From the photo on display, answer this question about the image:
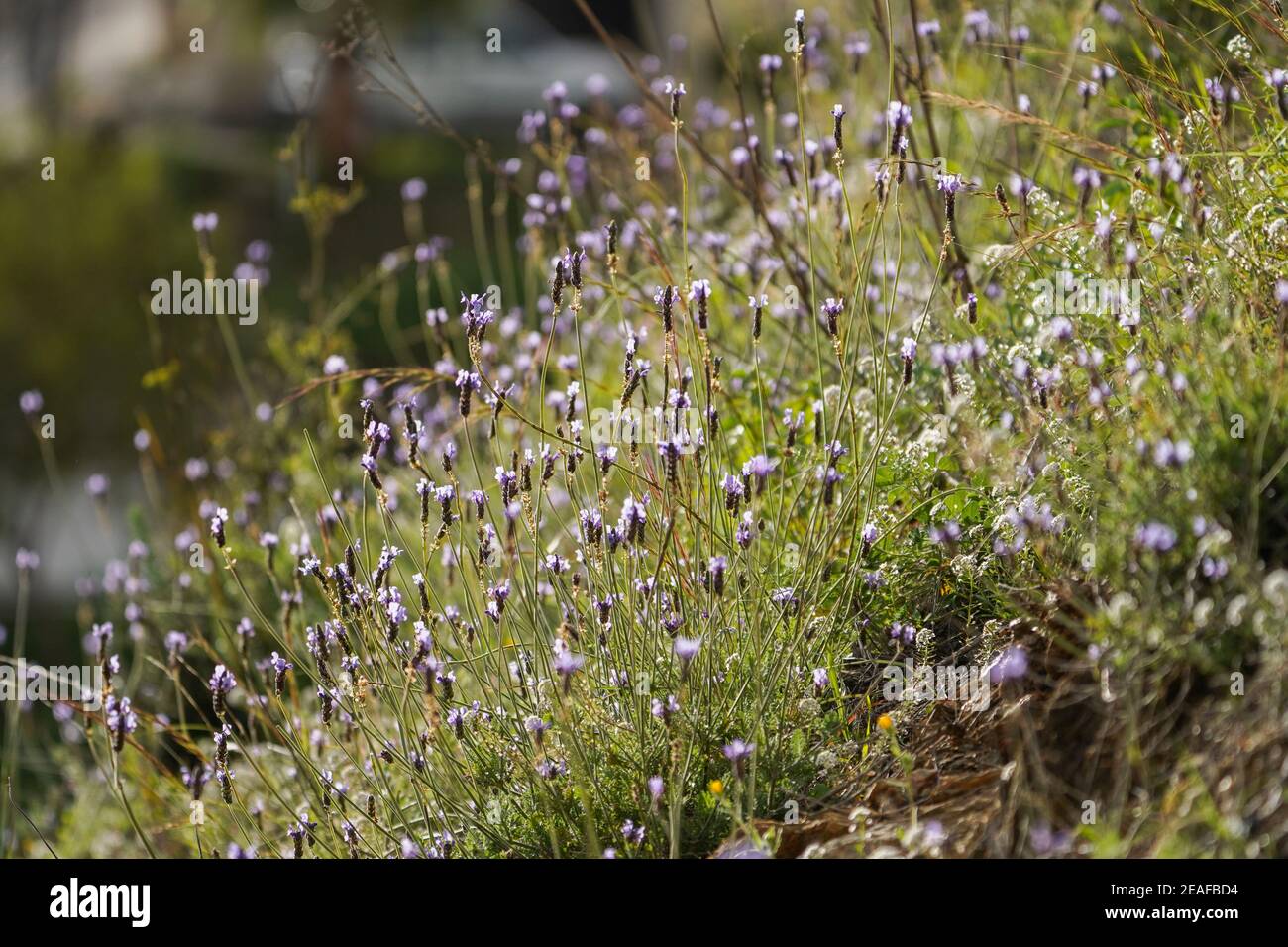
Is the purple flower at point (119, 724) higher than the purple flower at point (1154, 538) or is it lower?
lower

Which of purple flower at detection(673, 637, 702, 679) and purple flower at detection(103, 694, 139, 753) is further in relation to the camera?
purple flower at detection(103, 694, 139, 753)

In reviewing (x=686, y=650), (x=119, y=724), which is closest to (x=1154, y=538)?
(x=686, y=650)

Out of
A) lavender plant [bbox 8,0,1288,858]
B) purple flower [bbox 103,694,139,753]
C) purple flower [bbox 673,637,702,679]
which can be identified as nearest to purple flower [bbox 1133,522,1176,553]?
lavender plant [bbox 8,0,1288,858]

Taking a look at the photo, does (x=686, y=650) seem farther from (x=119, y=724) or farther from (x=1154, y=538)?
(x=119, y=724)

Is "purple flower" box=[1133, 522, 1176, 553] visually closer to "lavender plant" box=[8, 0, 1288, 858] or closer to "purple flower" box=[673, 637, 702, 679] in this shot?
"lavender plant" box=[8, 0, 1288, 858]

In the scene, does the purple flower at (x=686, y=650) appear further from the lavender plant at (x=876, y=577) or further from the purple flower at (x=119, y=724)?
the purple flower at (x=119, y=724)

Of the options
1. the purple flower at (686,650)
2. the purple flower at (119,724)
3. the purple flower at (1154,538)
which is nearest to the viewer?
the purple flower at (1154,538)

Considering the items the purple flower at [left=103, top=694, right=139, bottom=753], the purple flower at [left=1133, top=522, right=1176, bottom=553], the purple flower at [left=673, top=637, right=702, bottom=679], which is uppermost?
the purple flower at [left=1133, top=522, right=1176, bottom=553]

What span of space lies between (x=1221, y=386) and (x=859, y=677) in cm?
104

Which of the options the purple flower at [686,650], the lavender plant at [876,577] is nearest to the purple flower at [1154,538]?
the lavender plant at [876,577]

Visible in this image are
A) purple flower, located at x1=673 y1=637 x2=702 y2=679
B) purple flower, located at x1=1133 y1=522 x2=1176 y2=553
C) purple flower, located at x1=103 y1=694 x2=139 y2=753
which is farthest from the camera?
purple flower, located at x1=103 y1=694 x2=139 y2=753

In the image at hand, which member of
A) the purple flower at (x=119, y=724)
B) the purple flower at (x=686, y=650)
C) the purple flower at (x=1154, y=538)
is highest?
the purple flower at (x=1154, y=538)
